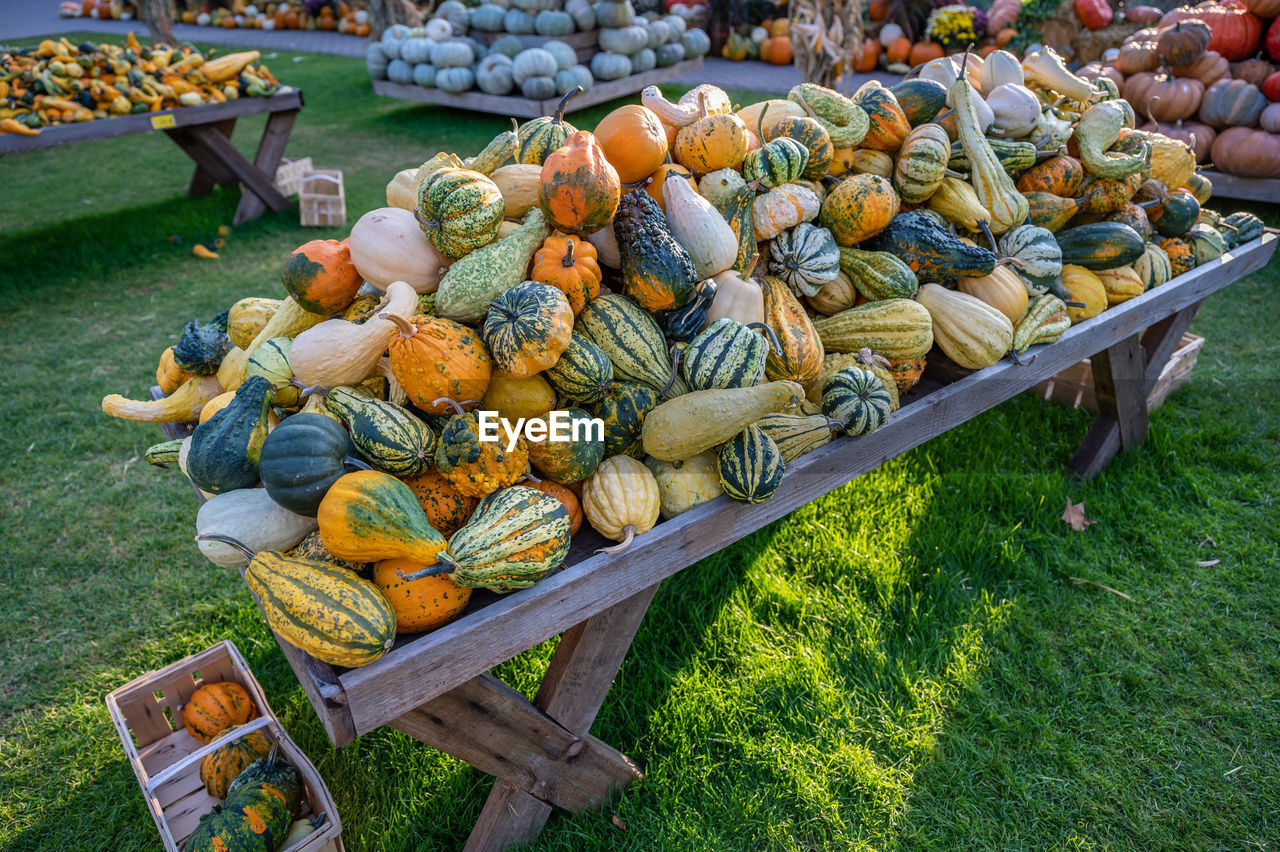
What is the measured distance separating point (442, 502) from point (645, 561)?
51 centimetres

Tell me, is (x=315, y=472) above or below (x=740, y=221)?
below

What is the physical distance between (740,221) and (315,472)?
1.38m

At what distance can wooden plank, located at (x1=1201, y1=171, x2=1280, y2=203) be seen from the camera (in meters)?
6.50

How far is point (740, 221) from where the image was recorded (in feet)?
7.35

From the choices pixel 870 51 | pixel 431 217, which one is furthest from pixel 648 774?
pixel 870 51

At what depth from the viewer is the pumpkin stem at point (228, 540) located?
5.20ft

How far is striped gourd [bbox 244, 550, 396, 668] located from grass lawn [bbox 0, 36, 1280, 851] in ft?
3.63

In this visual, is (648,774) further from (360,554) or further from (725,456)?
(360,554)

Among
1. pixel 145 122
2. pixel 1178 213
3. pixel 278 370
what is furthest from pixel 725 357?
pixel 145 122

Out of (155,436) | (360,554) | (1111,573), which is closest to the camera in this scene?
(360,554)

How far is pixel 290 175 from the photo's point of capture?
7.55 metres

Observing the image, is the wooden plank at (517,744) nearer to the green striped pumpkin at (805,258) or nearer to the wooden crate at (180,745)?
the wooden crate at (180,745)

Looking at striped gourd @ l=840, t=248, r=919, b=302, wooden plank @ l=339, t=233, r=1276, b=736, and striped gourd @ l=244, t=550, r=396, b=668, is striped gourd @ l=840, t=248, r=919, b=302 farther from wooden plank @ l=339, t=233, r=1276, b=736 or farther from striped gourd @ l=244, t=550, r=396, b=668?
striped gourd @ l=244, t=550, r=396, b=668

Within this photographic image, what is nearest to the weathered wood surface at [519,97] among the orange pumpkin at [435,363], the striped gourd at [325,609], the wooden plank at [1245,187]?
A: the wooden plank at [1245,187]
